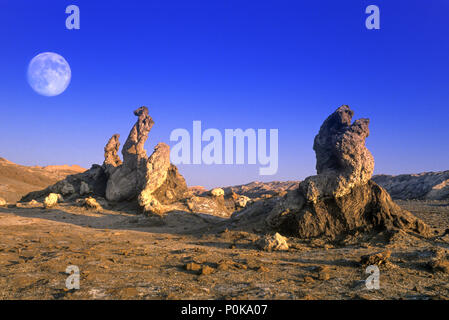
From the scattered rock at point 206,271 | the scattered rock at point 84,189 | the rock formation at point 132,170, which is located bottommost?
the scattered rock at point 206,271

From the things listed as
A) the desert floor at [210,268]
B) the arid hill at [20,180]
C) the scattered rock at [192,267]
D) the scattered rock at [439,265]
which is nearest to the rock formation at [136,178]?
the desert floor at [210,268]

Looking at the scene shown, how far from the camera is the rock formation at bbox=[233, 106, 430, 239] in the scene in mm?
9008

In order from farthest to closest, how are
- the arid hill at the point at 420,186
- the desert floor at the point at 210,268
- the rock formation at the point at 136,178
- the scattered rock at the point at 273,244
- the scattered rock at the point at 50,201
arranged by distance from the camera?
the arid hill at the point at 420,186 → the rock formation at the point at 136,178 → the scattered rock at the point at 50,201 → the scattered rock at the point at 273,244 → the desert floor at the point at 210,268

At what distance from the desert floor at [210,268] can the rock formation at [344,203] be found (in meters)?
0.67

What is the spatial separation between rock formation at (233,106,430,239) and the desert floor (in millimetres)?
672

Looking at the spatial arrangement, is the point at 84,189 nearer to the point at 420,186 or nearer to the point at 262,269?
the point at 262,269

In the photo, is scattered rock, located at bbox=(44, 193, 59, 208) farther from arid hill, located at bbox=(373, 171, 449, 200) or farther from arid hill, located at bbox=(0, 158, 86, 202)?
arid hill, located at bbox=(373, 171, 449, 200)

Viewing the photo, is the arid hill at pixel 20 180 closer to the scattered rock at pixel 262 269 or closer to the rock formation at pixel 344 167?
the rock formation at pixel 344 167

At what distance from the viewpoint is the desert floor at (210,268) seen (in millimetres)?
4295

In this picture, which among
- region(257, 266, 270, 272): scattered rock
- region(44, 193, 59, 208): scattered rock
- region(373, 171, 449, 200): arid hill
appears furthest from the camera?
region(373, 171, 449, 200): arid hill

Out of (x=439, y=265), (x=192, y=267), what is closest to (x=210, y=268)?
(x=192, y=267)

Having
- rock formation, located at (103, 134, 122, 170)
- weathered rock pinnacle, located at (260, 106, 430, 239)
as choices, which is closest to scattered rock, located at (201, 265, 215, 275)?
weathered rock pinnacle, located at (260, 106, 430, 239)
